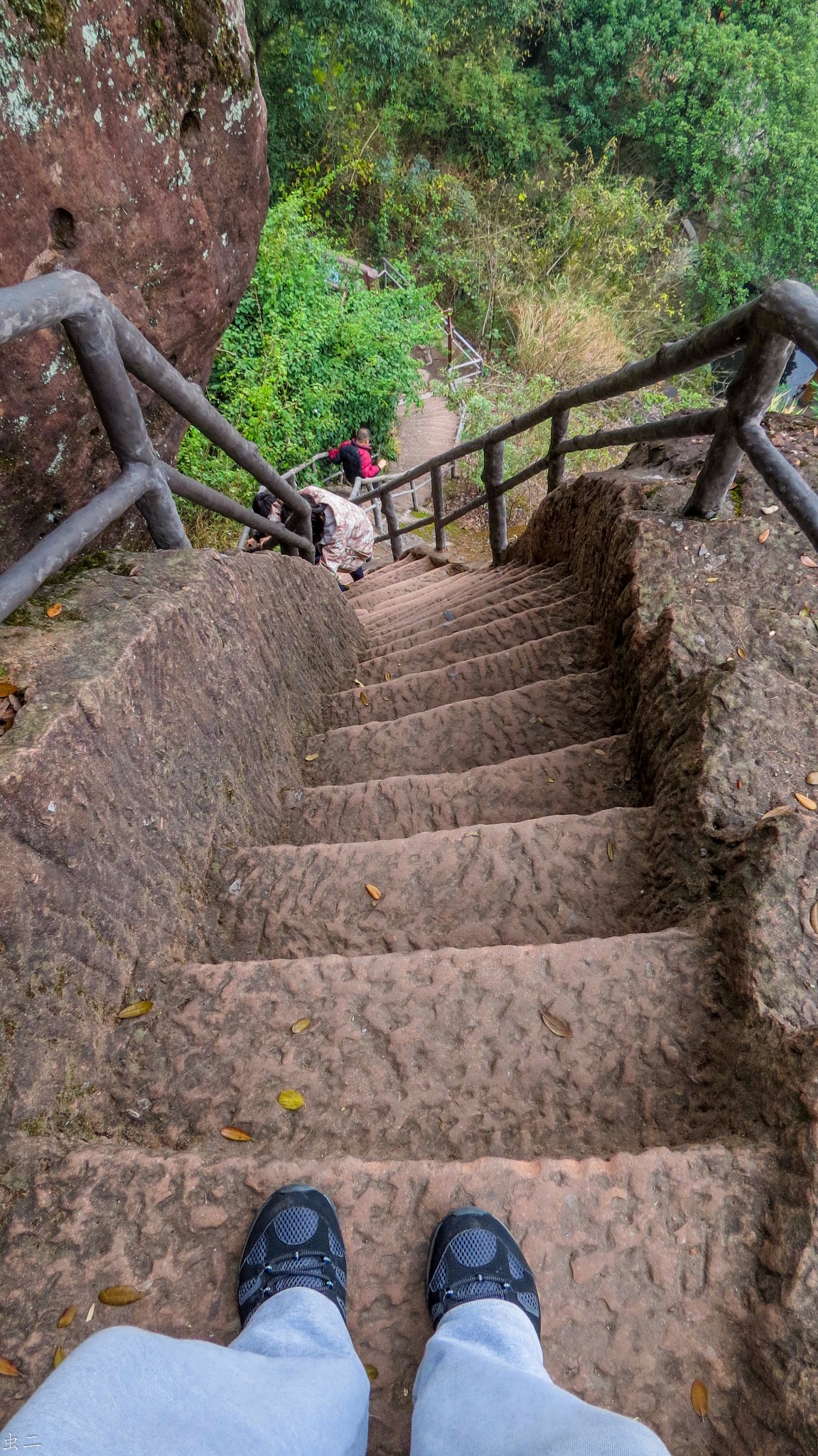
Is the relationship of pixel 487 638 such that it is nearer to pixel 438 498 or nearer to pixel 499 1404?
pixel 499 1404

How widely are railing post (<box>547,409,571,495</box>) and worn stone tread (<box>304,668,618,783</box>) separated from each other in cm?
177

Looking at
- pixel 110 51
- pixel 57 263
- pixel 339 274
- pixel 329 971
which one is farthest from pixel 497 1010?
pixel 339 274

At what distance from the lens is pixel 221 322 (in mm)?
2955

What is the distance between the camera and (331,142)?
39.5 feet

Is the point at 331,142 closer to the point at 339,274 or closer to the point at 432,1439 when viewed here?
the point at 339,274

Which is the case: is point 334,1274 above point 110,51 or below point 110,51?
below

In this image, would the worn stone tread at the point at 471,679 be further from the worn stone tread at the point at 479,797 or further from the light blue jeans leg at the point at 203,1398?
the light blue jeans leg at the point at 203,1398

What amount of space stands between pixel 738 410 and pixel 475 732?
117cm

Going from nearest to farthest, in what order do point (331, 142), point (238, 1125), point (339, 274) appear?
1. point (238, 1125)
2. point (339, 274)
3. point (331, 142)

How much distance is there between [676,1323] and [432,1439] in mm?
342

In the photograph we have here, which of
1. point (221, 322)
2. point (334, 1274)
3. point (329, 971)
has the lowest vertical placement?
point (334, 1274)

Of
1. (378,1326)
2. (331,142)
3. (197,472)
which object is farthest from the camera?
(331,142)

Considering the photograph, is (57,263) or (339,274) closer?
(57,263)

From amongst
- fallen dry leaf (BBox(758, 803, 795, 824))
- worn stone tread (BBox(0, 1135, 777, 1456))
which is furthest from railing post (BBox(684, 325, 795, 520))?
worn stone tread (BBox(0, 1135, 777, 1456))
